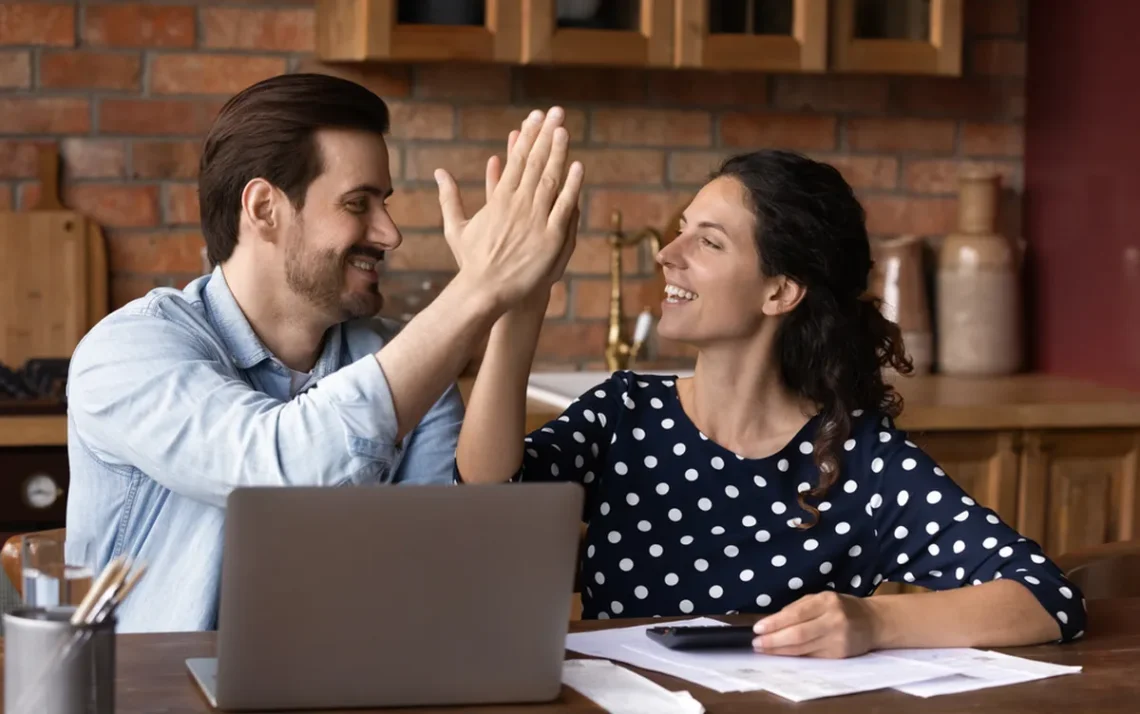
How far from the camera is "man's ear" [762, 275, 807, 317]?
6.87 ft

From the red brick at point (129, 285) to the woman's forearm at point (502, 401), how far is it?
1.65 m

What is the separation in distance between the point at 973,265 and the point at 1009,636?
2021 mm

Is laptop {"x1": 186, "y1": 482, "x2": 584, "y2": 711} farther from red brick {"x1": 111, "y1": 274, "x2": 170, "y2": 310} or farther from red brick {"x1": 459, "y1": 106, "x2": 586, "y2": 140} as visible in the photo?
red brick {"x1": 459, "y1": 106, "x2": 586, "y2": 140}

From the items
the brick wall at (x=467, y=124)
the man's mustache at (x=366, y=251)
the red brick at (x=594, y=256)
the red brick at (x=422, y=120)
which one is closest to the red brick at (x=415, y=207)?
the brick wall at (x=467, y=124)

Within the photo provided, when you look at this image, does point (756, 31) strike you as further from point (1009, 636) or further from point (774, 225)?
point (1009, 636)

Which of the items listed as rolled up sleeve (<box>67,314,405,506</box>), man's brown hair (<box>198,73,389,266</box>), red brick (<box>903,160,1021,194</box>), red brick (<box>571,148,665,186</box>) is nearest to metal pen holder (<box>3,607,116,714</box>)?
rolled up sleeve (<box>67,314,405,506</box>)

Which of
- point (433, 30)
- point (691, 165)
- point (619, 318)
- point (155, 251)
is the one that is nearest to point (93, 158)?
point (155, 251)

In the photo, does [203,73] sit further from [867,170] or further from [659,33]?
[867,170]

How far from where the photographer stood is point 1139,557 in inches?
80.6

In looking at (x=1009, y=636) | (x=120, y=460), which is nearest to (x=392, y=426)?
(x=120, y=460)

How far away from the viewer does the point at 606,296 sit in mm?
3574

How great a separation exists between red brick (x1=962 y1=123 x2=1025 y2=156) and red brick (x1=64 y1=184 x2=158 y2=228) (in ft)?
6.21

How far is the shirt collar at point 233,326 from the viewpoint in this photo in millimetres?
1937

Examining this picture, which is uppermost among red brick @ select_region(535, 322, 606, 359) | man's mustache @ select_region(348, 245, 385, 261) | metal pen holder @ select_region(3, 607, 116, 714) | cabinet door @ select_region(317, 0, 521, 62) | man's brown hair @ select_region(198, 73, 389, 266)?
cabinet door @ select_region(317, 0, 521, 62)
